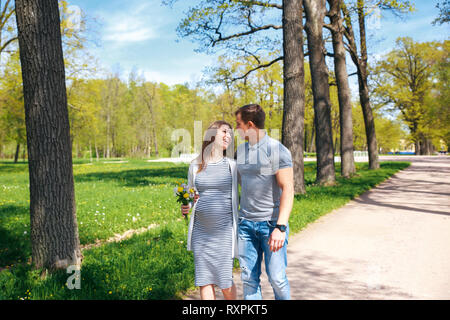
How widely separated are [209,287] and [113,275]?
66.4 inches

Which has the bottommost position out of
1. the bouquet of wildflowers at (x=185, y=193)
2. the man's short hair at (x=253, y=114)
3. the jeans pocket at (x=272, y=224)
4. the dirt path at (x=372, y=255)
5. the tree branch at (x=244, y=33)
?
the dirt path at (x=372, y=255)

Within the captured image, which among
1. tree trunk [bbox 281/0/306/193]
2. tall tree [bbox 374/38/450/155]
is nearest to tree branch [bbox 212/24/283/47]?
tree trunk [bbox 281/0/306/193]

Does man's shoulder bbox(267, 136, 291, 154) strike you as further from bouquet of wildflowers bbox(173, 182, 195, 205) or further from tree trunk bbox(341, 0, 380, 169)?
tree trunk bbox(341, 0, 380, 169)

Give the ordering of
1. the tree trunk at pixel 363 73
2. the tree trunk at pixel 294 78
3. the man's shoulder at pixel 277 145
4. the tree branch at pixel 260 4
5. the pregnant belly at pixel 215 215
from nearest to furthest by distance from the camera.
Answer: the man's shoulder at pixel 277 145 → the pregnant belly at pixel 215 215 → the tree trunk at pixel 294 78 → the tree branch at pixel 260 4 → the tree trunk at pixel 363 73

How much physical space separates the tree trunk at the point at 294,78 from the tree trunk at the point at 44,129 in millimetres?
7185

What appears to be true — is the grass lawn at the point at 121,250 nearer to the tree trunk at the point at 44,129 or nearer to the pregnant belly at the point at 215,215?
the tree trunk at the point at 44,129

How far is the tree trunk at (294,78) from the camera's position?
10.2 m

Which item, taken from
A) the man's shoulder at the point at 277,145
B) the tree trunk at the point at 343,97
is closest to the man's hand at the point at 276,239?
the man's shoulder at the point at 277,145

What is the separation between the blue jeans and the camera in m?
2.88

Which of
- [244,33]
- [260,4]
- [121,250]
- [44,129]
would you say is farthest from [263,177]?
[244,33]

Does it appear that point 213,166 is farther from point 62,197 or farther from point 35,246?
point 35,246

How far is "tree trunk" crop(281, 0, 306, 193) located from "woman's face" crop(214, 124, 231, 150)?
24.5 ft

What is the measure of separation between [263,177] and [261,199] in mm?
194

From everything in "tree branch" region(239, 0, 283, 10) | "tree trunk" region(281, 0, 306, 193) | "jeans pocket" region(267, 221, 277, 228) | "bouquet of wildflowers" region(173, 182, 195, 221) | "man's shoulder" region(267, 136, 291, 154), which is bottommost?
"jeans pocket" region(267, 221, 277, 228)
